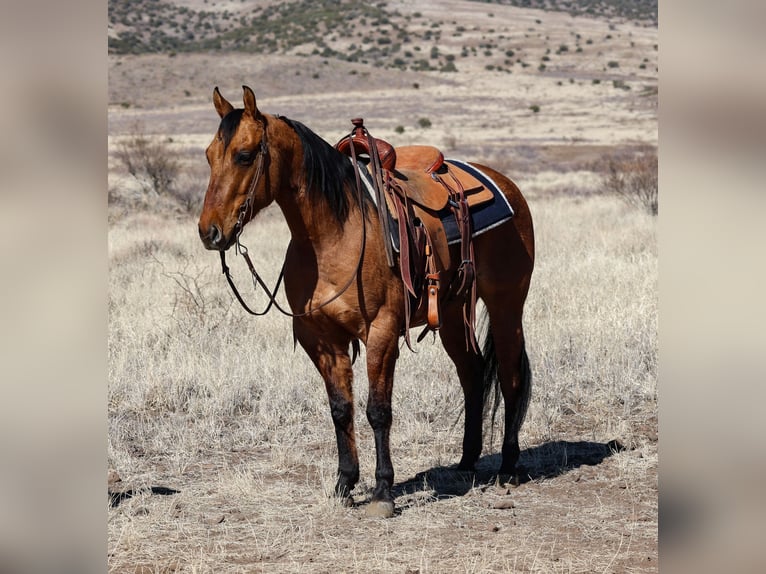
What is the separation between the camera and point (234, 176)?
180 inches

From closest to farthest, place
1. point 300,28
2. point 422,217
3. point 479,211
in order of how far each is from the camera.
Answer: point 422,217 → point 479,211 → point 300,28

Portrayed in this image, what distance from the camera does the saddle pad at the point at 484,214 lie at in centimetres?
554

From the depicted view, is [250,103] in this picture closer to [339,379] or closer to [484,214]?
[339,379]

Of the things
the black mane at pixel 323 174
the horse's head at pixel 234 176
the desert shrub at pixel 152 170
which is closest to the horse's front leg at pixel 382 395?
the black mane at pixel 323 174

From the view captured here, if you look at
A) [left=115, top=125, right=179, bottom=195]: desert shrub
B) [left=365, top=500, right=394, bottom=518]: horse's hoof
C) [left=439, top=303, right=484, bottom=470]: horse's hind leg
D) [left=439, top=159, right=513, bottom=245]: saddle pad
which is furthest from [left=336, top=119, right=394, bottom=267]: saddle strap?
[left=115, top=125, right=179, bottom=195]: desert shrub

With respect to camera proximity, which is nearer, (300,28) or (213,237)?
(213,237)

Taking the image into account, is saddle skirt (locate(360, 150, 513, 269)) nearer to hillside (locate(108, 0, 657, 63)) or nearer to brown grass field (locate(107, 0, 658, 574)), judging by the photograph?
brown grass field (locate(107, 0, 658, 574))

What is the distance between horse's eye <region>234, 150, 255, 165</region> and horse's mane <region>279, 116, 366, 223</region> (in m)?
0.36

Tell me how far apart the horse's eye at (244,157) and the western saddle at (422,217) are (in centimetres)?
78

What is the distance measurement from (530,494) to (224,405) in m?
2.48

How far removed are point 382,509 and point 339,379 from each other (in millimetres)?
723

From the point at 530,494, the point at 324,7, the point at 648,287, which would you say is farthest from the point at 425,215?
the point at 324,7

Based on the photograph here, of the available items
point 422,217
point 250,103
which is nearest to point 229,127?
point 250,103

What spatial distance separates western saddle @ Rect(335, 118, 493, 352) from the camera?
5.11 metres
